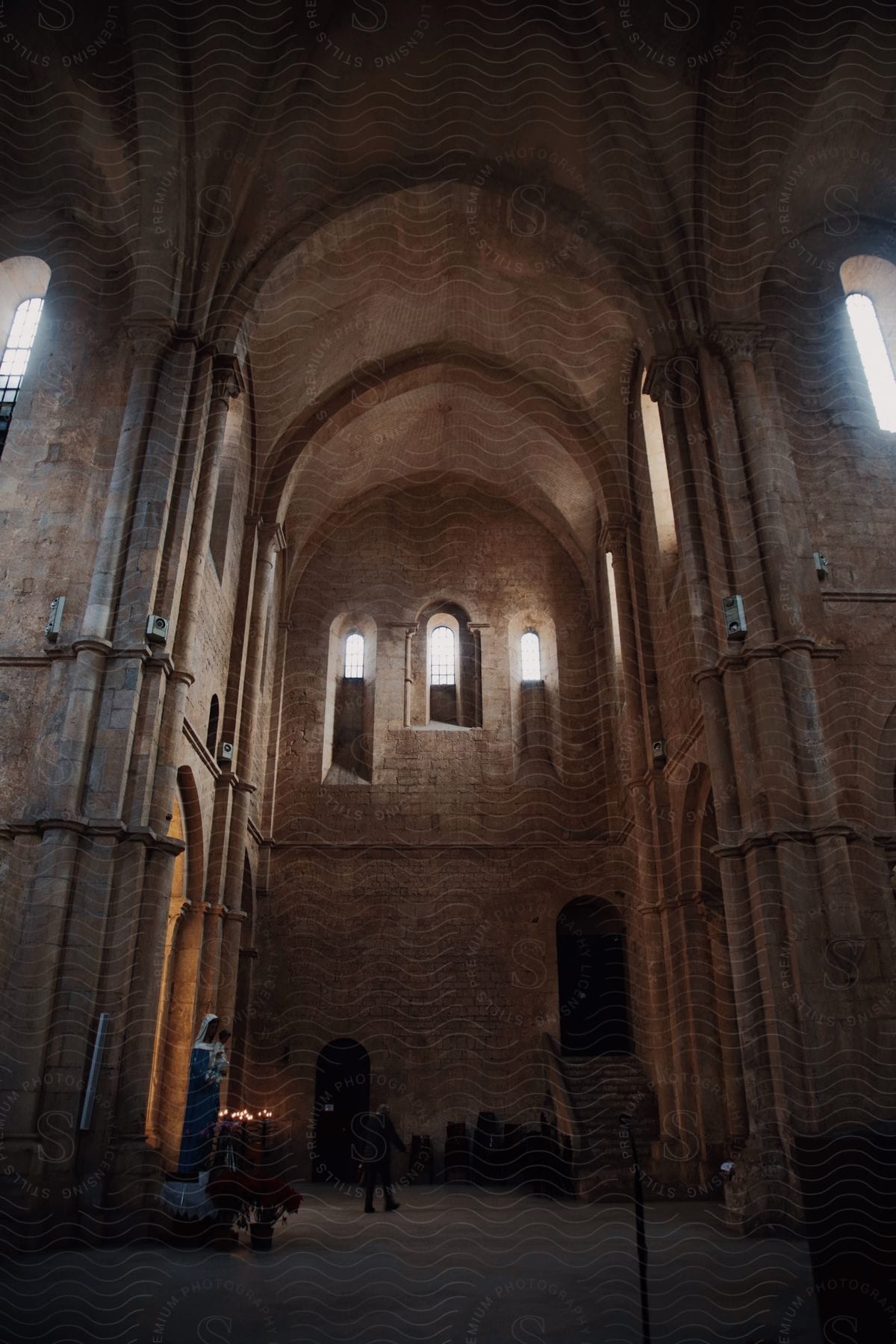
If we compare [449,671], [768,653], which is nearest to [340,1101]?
[449,671]

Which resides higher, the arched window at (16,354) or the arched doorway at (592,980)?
the arched window at (16,354)

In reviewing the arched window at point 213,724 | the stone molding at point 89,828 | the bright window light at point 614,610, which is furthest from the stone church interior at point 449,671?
the arched window at point 213,724

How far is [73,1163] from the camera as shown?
7.98 metres

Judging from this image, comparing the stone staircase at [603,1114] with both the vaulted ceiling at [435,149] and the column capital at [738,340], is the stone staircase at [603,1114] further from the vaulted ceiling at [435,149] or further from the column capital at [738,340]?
the vaulted ceiling at [435,149]

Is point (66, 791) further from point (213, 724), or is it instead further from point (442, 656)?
point (442, 656)

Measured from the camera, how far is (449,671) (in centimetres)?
1803

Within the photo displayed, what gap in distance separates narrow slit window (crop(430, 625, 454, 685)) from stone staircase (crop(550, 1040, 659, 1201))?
661cm

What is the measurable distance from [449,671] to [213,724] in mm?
5550

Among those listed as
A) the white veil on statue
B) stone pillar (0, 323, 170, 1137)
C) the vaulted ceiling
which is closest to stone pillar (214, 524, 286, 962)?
the vaulted ceiling

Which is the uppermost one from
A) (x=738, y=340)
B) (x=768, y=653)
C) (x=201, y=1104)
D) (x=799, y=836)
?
(x=738, y=340)

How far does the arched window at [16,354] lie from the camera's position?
11797mm

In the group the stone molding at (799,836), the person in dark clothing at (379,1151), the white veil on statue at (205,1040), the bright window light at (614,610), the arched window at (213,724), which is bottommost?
the person in dark clothing at (379,1151)

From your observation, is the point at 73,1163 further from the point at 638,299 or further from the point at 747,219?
the point at 747,219

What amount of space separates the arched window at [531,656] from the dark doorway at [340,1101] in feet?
22.7
